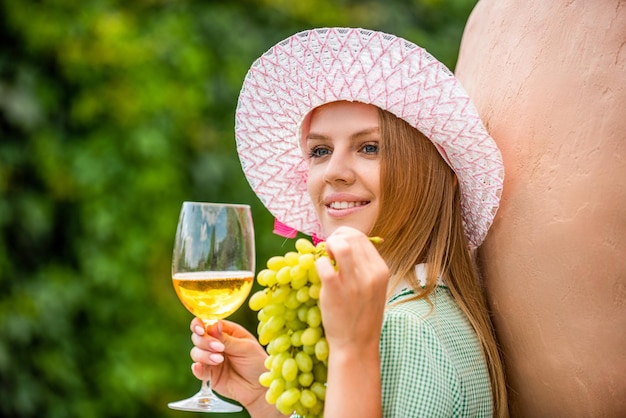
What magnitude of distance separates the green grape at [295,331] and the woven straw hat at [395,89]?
50cm

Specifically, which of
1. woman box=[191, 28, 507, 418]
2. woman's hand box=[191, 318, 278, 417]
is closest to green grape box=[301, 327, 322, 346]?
woman box=[191, 28, 507, 418]

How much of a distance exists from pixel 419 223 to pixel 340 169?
22 centimetres

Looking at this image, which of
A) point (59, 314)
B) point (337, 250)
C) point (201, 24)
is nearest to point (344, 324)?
point (337, 250)

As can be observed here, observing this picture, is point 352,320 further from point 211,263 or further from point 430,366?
point 211,263

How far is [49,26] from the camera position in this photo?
392cm

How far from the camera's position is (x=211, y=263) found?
1981mm

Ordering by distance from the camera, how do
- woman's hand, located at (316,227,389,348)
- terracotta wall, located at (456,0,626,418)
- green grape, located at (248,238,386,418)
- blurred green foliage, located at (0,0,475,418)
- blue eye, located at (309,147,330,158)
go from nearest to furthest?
woman's hand, located at (316,227,389,348) < green grape, located at (248,238,386,418) < terracotta wall, located at (456,0,626,418) < blue eye, located at (309,147,330,158) < blurred green foliage, located at (0,0,475,418)

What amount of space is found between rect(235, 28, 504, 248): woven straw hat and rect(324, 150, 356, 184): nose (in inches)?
5.5

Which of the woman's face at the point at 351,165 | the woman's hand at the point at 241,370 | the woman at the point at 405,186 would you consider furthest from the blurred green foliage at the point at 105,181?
the woman's face at the point at 351,165

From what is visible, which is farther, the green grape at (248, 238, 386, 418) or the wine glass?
the wine glass

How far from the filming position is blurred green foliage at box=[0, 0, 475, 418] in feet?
12.8

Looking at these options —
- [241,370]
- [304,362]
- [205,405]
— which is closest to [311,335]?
[304,362]

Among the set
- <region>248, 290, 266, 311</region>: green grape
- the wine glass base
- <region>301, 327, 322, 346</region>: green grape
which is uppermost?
<region>248, 290, 266, 311</region>: green grape

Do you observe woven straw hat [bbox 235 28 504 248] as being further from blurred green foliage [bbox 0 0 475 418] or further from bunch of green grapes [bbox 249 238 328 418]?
blurred green foliage [bbox 0 0 475 418]
